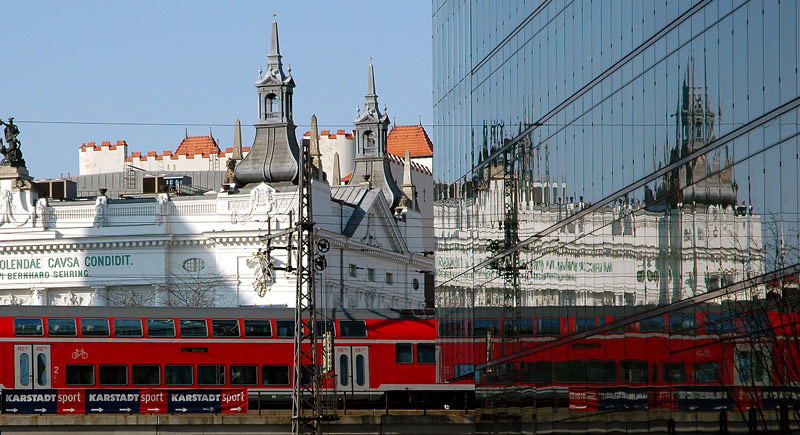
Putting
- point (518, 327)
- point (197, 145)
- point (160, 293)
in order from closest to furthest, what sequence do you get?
point (518, 327) < point (160, 293) < point (197, 145)

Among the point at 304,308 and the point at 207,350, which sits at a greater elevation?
the point at 304,308

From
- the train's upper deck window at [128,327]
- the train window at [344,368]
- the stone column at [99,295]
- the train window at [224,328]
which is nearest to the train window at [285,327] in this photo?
the train window at [224,328]

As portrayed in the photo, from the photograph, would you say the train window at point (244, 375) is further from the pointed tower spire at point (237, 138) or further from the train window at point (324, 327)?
the pointed tower spire at point (237, 138)

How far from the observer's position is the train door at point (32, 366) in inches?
1875

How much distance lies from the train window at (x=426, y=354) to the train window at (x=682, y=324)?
2571 centimetres

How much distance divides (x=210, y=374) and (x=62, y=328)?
444cm

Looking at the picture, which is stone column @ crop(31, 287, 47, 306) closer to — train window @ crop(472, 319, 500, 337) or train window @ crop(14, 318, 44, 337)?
train window @ crop(14, 318, 44, 337)

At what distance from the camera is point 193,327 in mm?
49656

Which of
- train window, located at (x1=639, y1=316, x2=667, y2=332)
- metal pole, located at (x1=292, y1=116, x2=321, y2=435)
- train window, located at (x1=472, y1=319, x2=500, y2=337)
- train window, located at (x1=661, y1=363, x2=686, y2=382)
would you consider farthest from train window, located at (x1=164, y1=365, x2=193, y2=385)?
train window, located at (x1=661, y1=363, x2=686, y2=382)

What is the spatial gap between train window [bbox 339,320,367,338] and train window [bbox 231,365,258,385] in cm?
286

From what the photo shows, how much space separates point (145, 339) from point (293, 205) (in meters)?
56.7

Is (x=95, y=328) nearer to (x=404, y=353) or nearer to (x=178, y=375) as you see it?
(x=178, y=375)

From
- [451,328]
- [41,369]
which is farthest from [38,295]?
[451,328]

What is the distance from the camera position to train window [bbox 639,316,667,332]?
25.5m
